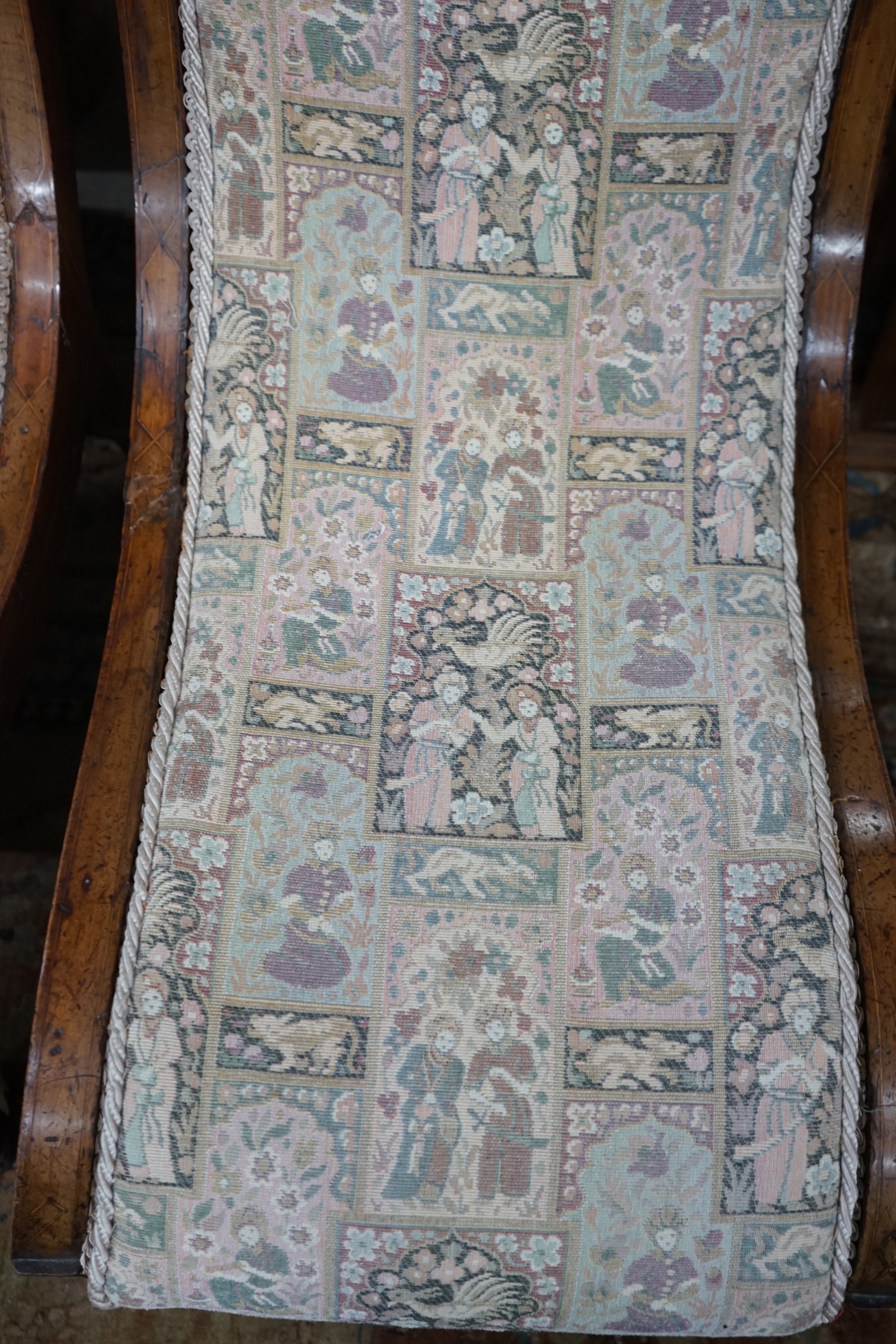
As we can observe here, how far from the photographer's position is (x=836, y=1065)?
0.84 m

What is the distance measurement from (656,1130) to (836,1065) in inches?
6.7

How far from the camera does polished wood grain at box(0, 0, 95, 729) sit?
994mm

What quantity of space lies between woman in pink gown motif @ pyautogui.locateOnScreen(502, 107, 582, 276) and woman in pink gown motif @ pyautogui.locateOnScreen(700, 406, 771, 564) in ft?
0.83

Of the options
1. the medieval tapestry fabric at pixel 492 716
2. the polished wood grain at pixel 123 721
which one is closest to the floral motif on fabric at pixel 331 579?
the medieval tapestry fabric at pixel 492 716

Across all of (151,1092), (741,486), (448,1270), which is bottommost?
(448,1270)

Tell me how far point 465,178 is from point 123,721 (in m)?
0.67

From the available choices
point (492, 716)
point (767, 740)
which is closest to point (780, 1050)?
point (767, 740)

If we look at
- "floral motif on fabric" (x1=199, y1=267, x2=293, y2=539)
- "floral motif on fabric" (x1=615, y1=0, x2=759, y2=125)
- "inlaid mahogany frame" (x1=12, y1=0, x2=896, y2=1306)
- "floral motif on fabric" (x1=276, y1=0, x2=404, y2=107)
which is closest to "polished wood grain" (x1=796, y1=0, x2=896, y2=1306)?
"inlaid mahogany frame" (x1=12, y1=0, x2=896, y2=1306)

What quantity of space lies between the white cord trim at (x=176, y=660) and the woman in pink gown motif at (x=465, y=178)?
0.78ft

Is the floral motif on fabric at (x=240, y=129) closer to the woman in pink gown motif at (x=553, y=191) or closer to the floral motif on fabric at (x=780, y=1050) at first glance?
the woman in pink gown motif at (x=553, y=191)

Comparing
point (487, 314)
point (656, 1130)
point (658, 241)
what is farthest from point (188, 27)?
point (656, 1130)

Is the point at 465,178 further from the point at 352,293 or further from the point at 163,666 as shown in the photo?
the point at 163,666

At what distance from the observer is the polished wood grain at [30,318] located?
994mm

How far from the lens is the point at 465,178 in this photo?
3.30ft
